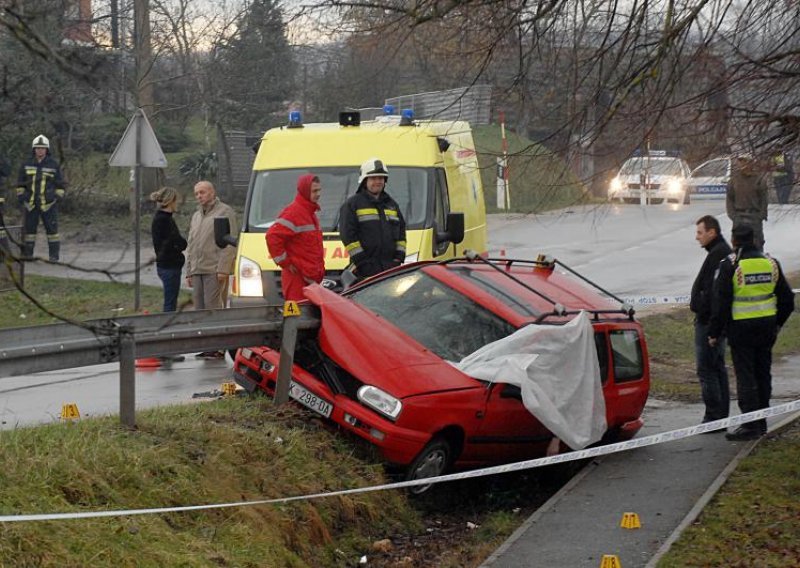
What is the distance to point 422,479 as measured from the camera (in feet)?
28.7

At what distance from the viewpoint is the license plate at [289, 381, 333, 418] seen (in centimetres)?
900

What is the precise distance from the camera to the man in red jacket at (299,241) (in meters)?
11.6

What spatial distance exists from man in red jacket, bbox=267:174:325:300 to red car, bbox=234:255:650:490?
1.50 m

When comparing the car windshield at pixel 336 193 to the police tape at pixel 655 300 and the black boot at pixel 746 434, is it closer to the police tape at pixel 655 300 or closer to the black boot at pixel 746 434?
the black boot at pixel 746 434

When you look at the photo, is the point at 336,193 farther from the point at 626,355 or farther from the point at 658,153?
the point at 626,355

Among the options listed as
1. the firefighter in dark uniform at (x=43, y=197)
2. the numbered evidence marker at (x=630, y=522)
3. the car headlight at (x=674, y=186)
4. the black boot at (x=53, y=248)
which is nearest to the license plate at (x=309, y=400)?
the numbered evidence marker at (x=630, y=522)

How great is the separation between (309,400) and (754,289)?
12.5 ft

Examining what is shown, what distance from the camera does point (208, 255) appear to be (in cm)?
1415

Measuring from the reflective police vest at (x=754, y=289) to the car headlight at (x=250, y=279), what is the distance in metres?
5.13

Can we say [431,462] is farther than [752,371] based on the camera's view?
No

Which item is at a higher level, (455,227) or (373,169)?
(373,169)

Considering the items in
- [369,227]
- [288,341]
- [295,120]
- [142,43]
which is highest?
[142,43]

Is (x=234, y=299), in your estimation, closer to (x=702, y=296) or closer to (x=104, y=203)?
(x=702, y=296)

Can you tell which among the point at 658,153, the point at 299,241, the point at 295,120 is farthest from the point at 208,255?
the point at 658,153
